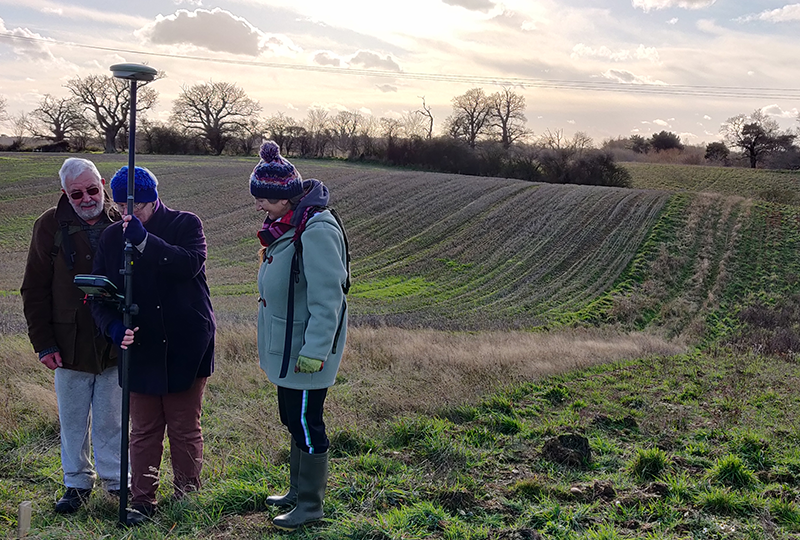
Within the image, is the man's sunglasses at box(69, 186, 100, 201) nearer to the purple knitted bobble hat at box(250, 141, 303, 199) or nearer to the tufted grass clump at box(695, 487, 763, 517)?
the purple knitted bobble hat at box(250, 141, 303, 199)

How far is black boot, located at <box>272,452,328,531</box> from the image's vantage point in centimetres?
329

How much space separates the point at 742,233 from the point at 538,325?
15.8 metres

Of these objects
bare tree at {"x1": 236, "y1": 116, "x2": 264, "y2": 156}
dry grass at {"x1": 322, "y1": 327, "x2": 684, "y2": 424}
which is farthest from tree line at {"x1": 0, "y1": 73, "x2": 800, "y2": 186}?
dry grass at {"x1": 322, "y1": 327, "x2": 684, "y2": 424}

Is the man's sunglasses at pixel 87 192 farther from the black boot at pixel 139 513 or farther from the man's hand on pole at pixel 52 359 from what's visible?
the black boot at pixel 139 513

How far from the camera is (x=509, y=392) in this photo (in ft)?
20.1

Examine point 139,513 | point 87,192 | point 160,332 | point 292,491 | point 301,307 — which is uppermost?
point 87,192

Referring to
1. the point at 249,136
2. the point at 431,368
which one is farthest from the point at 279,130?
the point at 431,368

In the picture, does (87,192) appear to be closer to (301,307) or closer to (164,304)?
(164,304)

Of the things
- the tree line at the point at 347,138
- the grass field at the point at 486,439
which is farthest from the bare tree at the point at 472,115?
the grass field at the point at 486,439

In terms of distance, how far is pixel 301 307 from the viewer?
11.1ft

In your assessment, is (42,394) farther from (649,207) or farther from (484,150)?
(484,150)

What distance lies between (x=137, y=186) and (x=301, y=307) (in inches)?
54.3

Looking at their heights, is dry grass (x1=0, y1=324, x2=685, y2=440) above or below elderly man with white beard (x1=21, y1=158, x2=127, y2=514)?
below

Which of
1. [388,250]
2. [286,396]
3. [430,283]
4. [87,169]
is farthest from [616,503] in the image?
[388,250]
